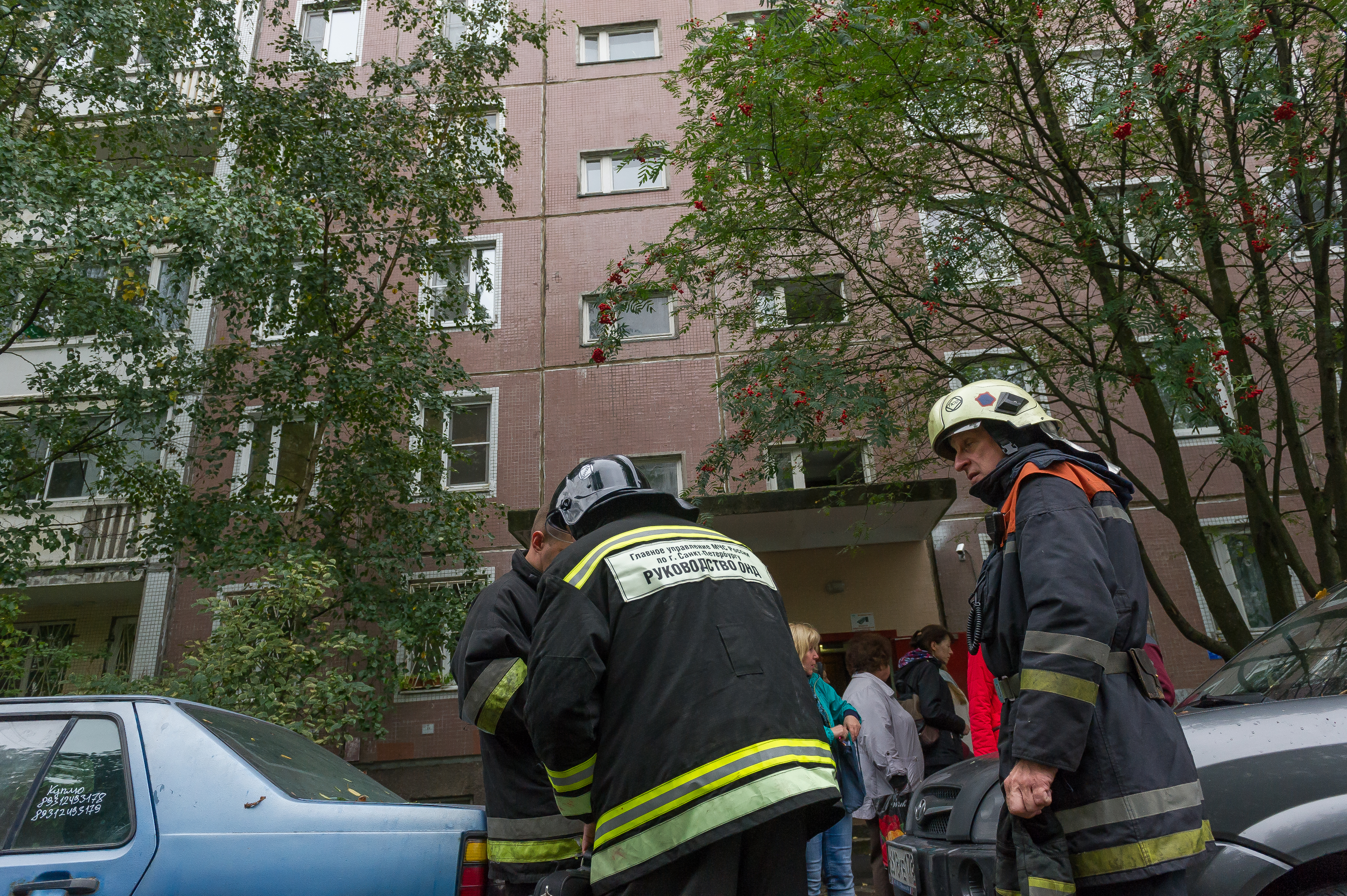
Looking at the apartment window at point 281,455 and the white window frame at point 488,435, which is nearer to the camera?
the apartment window at point 281,455

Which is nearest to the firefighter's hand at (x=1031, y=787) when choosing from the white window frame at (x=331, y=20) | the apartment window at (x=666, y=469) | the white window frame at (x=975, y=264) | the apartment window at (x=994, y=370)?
the apartment window at (x=994, y=370)

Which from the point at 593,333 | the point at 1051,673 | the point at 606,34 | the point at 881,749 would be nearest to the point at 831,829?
the point at 881,749

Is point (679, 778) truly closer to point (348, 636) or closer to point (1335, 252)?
point (348, 636)

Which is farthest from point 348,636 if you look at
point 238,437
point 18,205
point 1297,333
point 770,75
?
point 1297,333

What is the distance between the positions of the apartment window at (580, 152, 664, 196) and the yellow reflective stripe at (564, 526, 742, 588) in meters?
13.4

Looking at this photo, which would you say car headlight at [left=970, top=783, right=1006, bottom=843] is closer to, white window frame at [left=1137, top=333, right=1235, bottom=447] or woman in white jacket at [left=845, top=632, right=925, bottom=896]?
woman in white jacket at [left=845, top=632, right=925, bottom=896]

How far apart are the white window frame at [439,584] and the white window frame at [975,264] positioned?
685 centimetres

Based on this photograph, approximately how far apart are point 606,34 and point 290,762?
53.0 ft

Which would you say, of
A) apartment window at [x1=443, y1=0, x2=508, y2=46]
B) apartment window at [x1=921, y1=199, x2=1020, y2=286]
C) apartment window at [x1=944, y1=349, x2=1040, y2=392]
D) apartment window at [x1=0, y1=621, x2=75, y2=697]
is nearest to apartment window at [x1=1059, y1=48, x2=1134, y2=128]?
apartment window at [x1=921, y1=199, x2=1020, y2=286]

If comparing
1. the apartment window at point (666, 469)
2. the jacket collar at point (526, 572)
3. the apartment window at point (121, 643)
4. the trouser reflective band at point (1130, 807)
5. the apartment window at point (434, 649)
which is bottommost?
the trouser reflective band at point (1130, 807)

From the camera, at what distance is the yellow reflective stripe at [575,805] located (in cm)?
215

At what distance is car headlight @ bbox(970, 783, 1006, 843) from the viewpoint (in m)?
3.30

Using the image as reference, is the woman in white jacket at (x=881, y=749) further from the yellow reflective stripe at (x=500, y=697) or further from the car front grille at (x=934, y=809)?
the yellow reflective stripe at (x=500, y=697)

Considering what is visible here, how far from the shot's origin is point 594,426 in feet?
44.7
